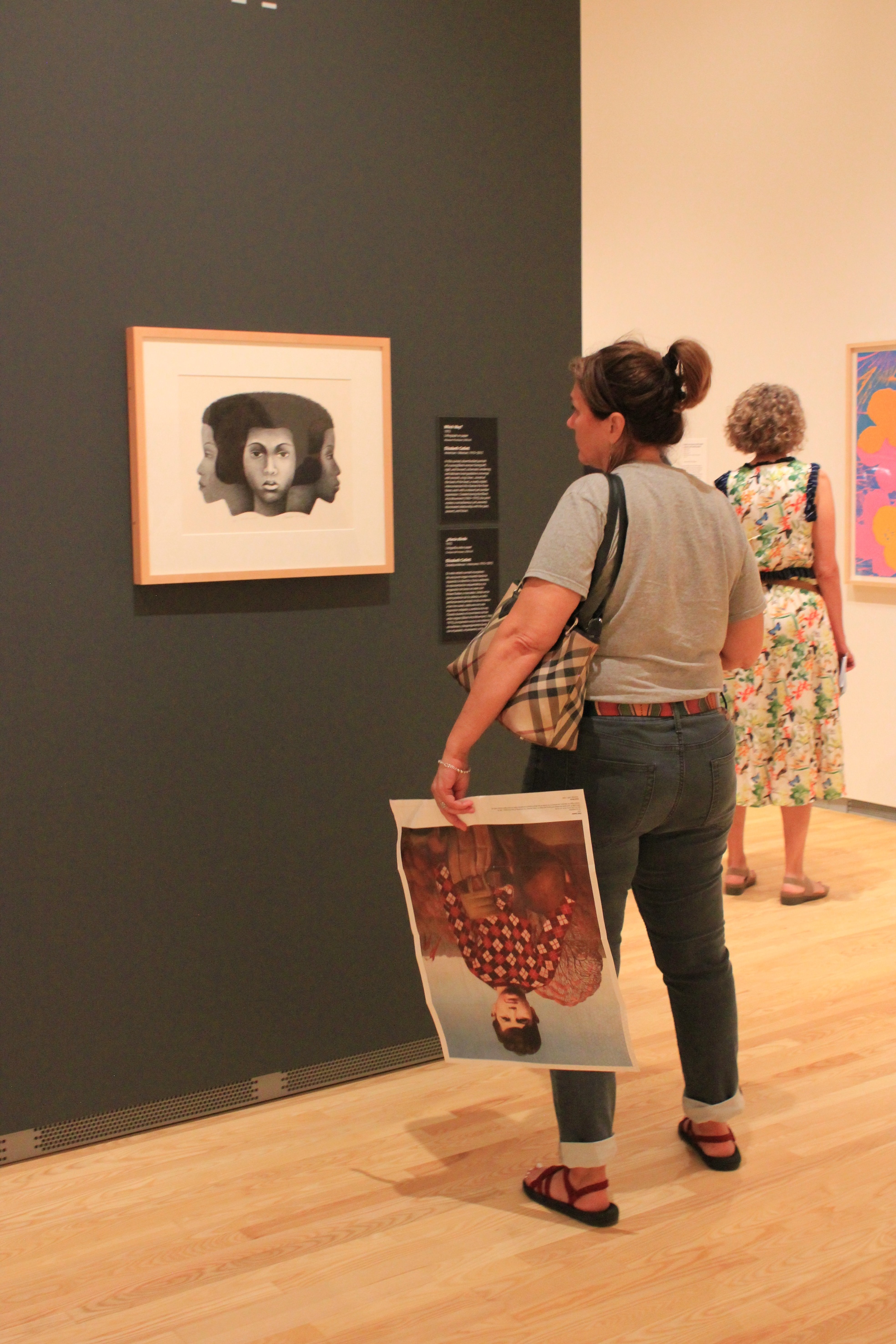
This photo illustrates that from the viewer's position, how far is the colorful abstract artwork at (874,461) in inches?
235

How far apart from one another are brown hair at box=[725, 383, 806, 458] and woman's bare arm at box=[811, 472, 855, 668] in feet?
0.59

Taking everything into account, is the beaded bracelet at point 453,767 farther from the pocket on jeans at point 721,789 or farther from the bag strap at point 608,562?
the pocket on jeans at point 721,789

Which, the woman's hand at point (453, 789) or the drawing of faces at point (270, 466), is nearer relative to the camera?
the woman's hand at point (453, 789)

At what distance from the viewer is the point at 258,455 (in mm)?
3014

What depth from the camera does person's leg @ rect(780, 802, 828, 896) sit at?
16.2 feet

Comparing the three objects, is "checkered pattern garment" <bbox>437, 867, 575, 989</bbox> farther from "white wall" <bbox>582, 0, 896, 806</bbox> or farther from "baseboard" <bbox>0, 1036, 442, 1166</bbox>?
"white wall" <bbox>582, 0, 896, 806</bbox>

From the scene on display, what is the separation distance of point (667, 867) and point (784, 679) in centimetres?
245

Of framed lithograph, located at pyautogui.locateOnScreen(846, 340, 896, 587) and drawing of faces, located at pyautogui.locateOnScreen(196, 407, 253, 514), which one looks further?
framed lithograph, located at pyautogui.locateOnScreen(846, 340, 896, 587)

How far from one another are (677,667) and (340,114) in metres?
1.59

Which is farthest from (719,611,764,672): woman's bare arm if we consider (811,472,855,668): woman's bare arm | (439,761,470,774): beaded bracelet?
(811,472,855,668): woman's bare arm

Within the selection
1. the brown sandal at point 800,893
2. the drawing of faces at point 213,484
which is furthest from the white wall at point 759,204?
the drawing of faces at point 213,484

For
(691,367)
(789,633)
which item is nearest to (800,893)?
(789,633)

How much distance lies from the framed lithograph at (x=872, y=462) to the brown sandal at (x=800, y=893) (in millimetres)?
1749

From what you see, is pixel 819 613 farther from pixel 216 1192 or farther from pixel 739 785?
pixel 216 1192
